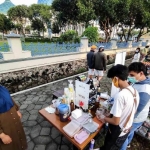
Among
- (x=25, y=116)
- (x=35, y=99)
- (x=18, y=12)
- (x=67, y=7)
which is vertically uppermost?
(x=18, y=12)

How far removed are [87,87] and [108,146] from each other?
97 centimetres

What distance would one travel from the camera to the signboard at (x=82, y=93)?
68.1 inches

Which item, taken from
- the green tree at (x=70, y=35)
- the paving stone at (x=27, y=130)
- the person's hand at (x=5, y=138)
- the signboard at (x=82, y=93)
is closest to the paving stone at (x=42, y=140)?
the paving stone at (x=27, y=130)

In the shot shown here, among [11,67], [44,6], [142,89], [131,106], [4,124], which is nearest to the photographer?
[131,106]

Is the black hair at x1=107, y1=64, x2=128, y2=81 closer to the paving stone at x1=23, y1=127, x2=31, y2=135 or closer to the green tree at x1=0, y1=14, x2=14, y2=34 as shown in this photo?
the paving stone at x1=23, y1=127, x2=31, y2=135

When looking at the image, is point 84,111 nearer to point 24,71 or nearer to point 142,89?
point 142,89

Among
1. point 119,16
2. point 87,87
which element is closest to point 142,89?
point 87,87

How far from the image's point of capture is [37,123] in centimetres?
298

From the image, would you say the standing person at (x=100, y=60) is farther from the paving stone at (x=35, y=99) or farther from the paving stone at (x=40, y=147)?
the paving stone at (x=40, y=147)

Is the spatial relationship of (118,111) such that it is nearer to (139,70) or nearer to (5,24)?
(139,70)

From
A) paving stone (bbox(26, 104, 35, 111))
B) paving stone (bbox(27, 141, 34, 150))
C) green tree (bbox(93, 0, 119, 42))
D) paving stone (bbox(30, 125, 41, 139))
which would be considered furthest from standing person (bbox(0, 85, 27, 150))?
green tree (bbox(93, 0, 119, 42))

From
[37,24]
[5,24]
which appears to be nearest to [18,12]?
[5,24]

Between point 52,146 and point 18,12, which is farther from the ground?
point 18,12

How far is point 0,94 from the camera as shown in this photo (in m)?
1.41
